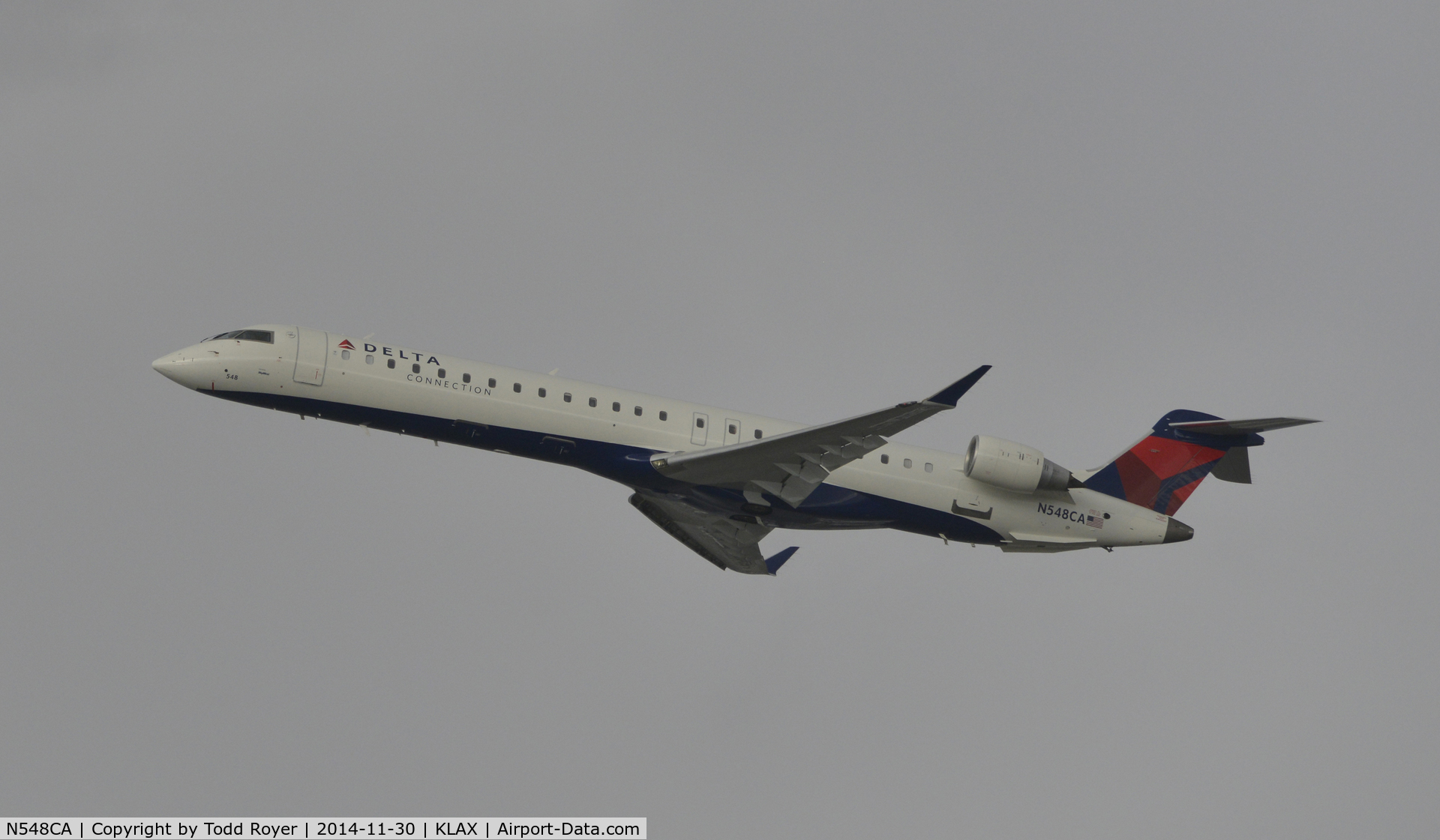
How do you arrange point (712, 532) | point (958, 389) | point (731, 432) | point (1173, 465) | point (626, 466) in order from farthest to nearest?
point (712, 532) < point (1173, 465) < point (731, 432) < point (626, 466) < point (958, 389)

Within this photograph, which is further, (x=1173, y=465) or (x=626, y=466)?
(x=1173, y=465)

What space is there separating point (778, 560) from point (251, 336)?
14438 mm

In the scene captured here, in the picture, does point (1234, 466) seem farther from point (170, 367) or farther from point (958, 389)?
point (170, 367)

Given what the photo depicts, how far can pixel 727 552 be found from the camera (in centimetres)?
3616

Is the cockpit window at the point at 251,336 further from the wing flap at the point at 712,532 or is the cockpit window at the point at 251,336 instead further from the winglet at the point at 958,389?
the winglet at the point at 958,389

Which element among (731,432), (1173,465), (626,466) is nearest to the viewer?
(626,466)

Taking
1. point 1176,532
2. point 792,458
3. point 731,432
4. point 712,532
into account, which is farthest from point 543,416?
point 1176,532

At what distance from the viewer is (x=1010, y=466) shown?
103ft

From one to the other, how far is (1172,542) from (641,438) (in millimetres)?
13093

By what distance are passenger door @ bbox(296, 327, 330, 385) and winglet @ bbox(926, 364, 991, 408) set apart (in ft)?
40.8

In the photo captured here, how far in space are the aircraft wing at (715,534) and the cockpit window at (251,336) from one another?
8723 mm

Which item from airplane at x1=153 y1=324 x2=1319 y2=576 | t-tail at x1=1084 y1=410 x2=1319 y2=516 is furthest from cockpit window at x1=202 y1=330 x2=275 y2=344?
t-tail at x1=1084 y1=410 x2=1319 y2=516

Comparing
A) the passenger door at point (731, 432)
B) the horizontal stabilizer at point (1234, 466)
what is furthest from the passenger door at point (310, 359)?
the horizontal stabilizer at point (1234, 466)

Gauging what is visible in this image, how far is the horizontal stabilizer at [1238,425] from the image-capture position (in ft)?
103
